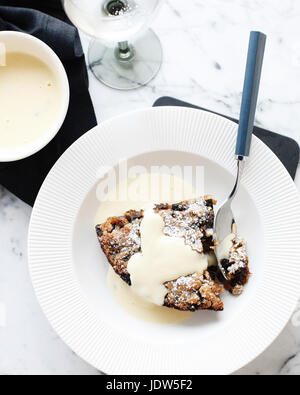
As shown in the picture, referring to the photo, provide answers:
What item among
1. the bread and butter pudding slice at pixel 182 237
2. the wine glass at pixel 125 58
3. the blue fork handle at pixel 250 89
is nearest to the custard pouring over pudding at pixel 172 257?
the bread and butter pudding slice at pixel 182 237

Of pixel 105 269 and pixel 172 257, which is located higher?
pixel 172 257

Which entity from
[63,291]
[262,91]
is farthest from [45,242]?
[262,91]

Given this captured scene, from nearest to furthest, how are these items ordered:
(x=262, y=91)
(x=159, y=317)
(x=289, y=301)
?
(x=289, y=301), (x=159, y=317), (x=262, y=91)

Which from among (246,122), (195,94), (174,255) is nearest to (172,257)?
(174,255)

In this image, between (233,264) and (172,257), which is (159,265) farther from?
(233,264)

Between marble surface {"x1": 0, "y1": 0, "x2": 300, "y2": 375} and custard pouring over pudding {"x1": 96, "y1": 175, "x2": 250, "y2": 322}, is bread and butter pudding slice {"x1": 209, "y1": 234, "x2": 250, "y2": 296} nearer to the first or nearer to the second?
custard pouring over pudding {"x1": 96, "y1": 175, "x2": 250, "y2": 322}

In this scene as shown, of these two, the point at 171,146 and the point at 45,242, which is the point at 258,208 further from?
the point at 45,242

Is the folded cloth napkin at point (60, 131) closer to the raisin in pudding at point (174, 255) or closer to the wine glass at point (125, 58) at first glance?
the wine glass at point (125, 58)
